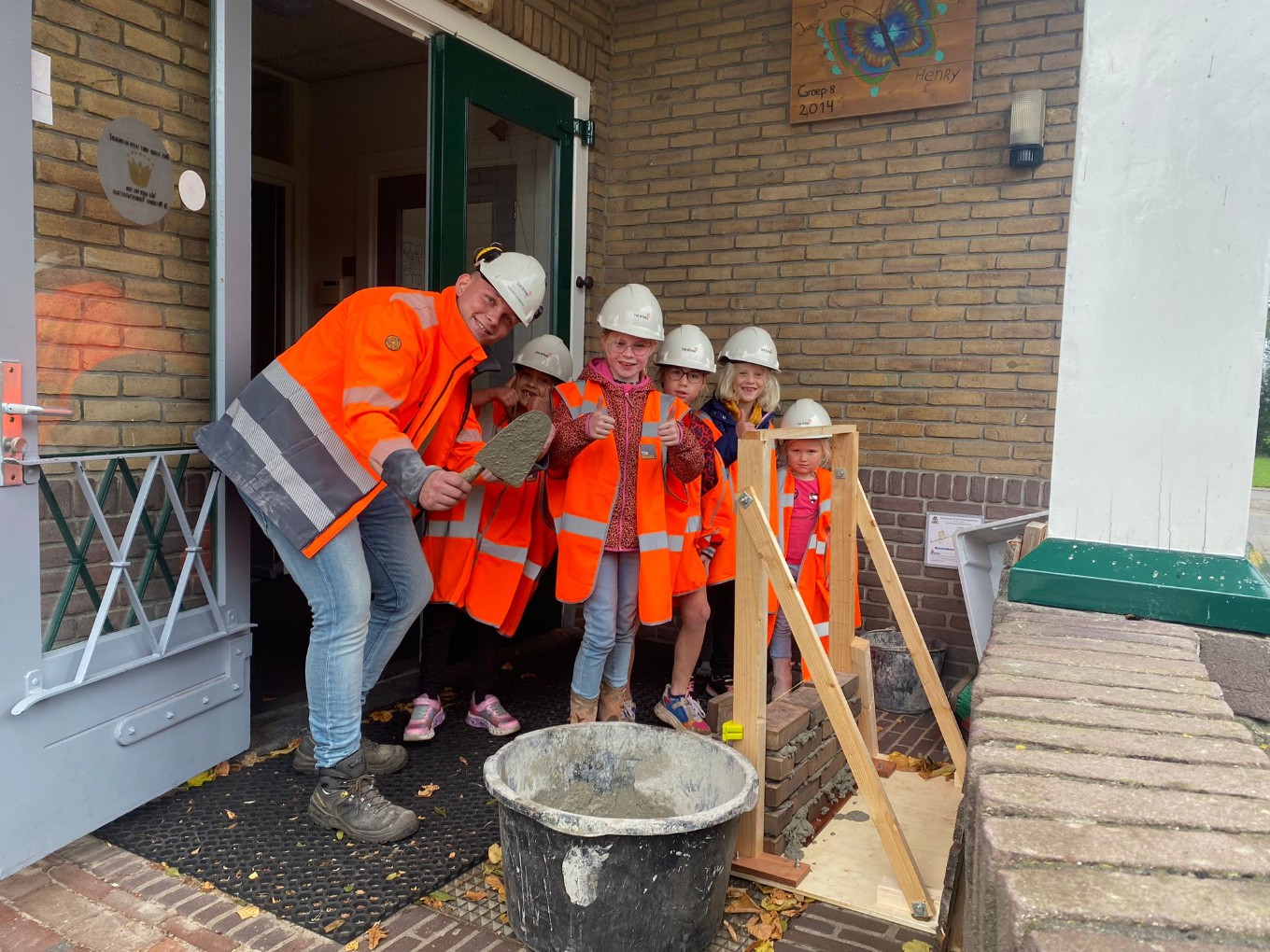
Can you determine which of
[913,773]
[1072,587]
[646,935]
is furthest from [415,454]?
[913,773]

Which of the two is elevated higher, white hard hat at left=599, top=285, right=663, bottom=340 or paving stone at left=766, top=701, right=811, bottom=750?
white hard hat at left=599, top=285, right=663, bottom=340

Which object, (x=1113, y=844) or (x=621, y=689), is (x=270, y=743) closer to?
(x=621, y=689)

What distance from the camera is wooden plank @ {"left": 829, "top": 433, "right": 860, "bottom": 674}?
146 inches

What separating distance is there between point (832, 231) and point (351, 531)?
3361 mm

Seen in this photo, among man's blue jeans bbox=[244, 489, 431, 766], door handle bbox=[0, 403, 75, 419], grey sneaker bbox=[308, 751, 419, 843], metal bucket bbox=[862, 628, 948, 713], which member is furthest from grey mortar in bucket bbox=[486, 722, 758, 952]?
metal bucket bbox=[862, 628, 948, 713]

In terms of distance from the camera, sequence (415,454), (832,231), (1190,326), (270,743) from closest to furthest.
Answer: (1190,326) → (415,454) → (270,743) → (832,231)

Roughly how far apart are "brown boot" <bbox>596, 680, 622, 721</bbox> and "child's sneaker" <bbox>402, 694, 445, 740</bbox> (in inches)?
27.8

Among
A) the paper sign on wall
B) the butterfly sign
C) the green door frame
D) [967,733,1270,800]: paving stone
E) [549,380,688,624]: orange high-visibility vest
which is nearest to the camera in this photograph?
[967,733,1270,800]: paving stone

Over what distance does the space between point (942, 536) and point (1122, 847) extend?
162 inches

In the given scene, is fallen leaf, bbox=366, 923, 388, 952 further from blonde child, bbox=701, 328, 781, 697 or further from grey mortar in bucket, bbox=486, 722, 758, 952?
blonde child, bbox=701, 328, 781, 697

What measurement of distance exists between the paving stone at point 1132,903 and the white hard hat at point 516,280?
8.52 ft

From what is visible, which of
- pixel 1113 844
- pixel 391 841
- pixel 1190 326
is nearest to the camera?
pixel 1113 844

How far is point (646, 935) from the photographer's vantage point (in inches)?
93.7

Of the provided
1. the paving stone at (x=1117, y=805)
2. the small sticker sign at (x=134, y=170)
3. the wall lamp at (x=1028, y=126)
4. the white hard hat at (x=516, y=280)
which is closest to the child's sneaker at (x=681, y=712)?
the white hard hat at (x=516, y=280)
